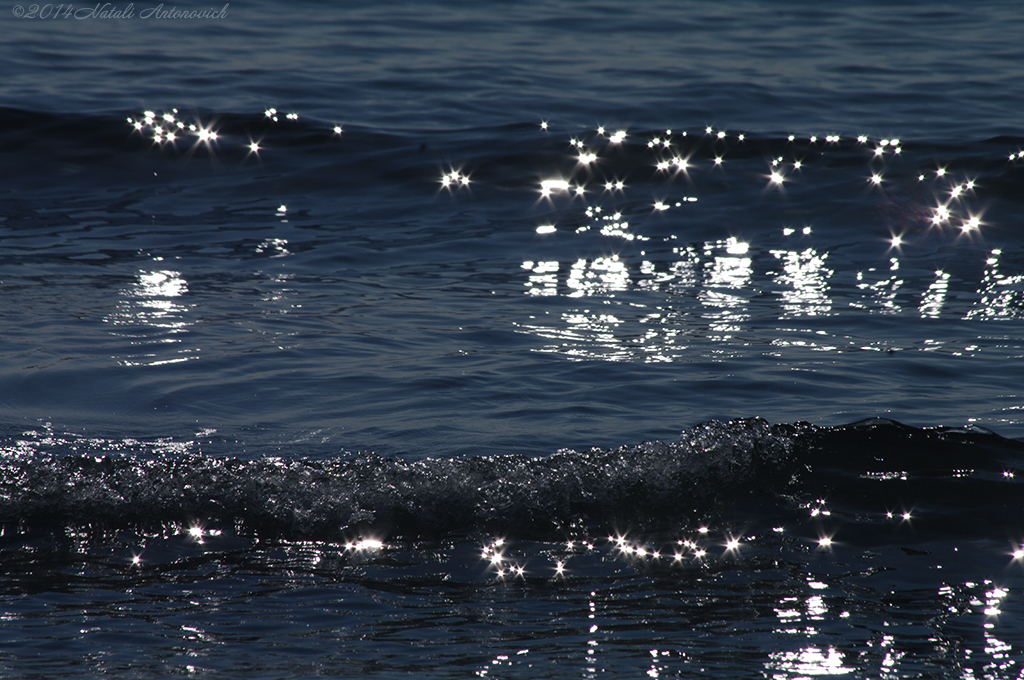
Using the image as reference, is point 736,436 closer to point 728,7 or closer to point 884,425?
point 884,425

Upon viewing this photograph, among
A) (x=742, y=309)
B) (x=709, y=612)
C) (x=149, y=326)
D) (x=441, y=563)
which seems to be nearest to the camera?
(x=709, y=612)

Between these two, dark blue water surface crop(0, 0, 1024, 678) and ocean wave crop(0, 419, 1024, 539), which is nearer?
dark blue water surface crop(0, 0, 1024, 678)

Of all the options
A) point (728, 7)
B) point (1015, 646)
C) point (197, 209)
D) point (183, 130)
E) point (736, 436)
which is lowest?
point (1015, 646)

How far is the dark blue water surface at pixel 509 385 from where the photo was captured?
2646 mm

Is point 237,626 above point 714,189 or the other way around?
the other way around

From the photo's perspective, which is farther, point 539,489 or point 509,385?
point 509,385

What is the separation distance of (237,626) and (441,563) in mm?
635

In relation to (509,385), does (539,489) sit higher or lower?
lower

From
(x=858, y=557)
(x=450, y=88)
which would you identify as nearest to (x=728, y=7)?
(x=450, y=88)

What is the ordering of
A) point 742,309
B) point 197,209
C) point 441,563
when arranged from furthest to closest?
1. point 197,209
2. point 742,309
3. point 441,563

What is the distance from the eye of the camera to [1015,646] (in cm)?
249

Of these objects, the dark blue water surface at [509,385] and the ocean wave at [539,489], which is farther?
the ocean wave at [539,489]

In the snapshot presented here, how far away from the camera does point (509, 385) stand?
4.53 metres

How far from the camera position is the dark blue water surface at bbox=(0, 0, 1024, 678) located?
2.65 m
